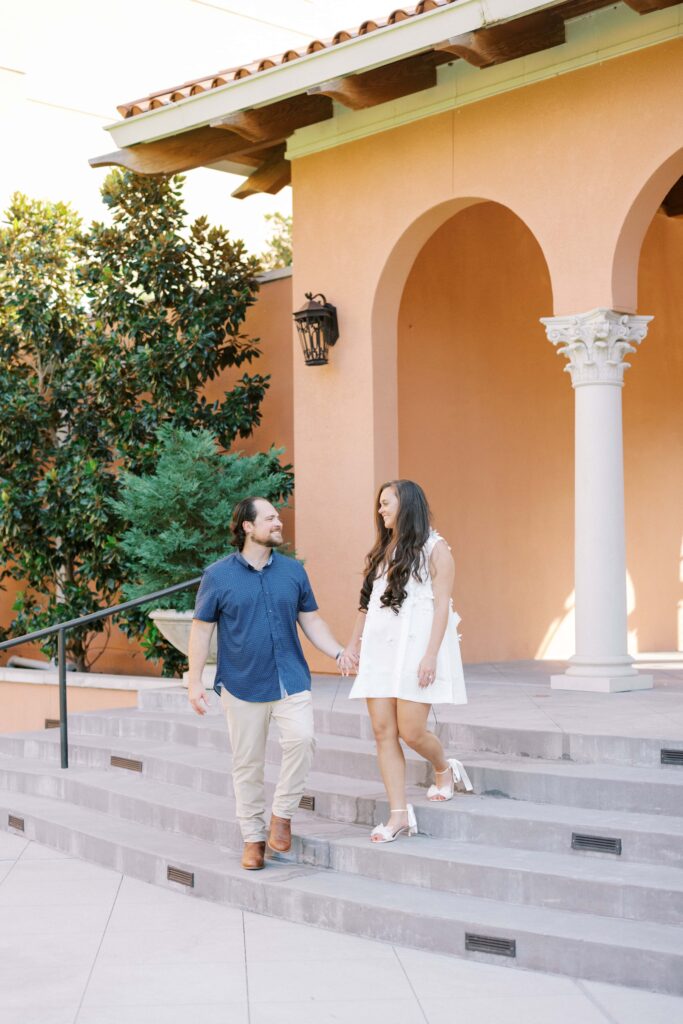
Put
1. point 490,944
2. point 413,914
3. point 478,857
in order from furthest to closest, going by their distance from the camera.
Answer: point 478,857 < point 413,914 < point 490,944

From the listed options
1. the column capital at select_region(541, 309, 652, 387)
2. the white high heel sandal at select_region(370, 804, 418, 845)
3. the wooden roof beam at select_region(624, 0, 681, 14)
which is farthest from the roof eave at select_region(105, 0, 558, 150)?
the white high heel sandal at select_region(370, 804, 418, 845)

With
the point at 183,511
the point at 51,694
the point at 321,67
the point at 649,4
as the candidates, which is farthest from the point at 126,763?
the point at 649,4

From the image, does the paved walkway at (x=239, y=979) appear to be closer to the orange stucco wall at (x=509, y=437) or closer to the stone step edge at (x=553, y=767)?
the stone step edge at (x=553, y=767)

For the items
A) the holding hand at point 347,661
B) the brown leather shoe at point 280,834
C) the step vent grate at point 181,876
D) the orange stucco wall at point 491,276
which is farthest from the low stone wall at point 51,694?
the holding hand at point 347,661

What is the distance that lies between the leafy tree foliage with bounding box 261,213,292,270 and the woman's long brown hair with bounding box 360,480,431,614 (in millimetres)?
12293

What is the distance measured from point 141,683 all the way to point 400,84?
4789 millimetres

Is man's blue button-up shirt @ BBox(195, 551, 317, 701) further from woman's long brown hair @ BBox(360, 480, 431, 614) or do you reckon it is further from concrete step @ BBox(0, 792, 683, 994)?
concrete step @ BBox(0, 792, 683, 994)

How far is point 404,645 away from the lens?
5.63m

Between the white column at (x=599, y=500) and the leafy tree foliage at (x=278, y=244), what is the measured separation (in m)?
10.1

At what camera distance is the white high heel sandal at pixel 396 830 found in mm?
5664

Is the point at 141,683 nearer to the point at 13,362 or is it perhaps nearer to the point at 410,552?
the point at 13,362

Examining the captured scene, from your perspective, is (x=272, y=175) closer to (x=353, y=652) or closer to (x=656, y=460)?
(x=656, y=460)

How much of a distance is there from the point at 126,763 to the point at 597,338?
4.00 meters

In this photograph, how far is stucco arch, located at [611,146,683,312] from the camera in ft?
25.8
